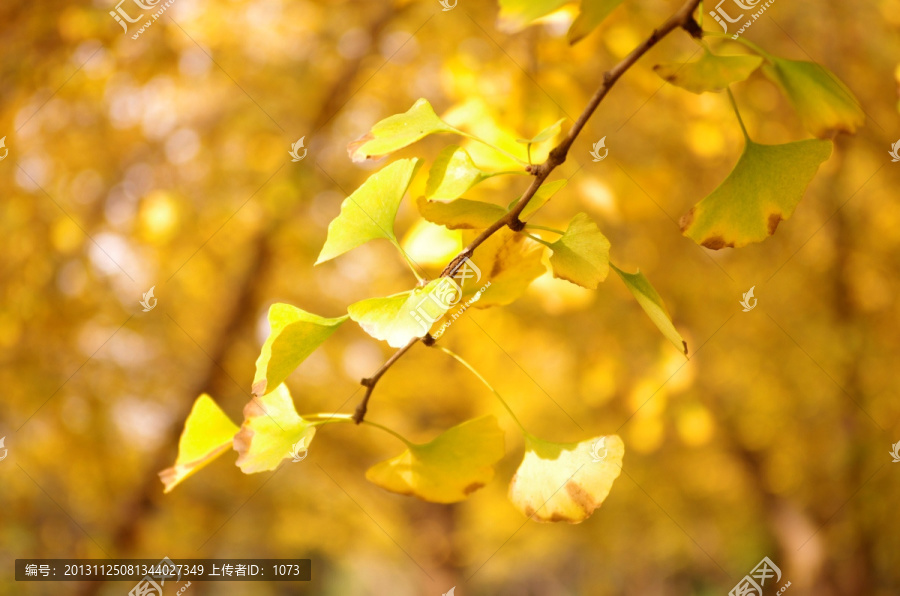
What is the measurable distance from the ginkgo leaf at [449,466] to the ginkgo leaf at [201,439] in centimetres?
12

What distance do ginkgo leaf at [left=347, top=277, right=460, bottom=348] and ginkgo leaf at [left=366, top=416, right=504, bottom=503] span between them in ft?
0.43

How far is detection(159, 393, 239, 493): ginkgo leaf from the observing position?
0.41m

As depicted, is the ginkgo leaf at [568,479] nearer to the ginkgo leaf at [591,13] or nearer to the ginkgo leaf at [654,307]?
the ginkgo leaf at [654,307]

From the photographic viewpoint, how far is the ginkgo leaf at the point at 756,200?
358 mm

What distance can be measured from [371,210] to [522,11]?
0.54 ft

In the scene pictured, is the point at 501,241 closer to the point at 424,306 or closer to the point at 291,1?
the point at 424,306

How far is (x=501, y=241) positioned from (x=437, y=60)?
5.63ft

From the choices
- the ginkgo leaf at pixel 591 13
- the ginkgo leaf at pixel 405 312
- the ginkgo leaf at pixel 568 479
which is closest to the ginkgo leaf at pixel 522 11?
the ginkgo leaf at pixel 591 13

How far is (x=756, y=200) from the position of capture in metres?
0.37

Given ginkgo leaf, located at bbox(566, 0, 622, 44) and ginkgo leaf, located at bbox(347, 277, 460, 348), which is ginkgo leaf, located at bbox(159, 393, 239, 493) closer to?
ginkgo leaf, located at bbox(347, 277, 460, 348)
